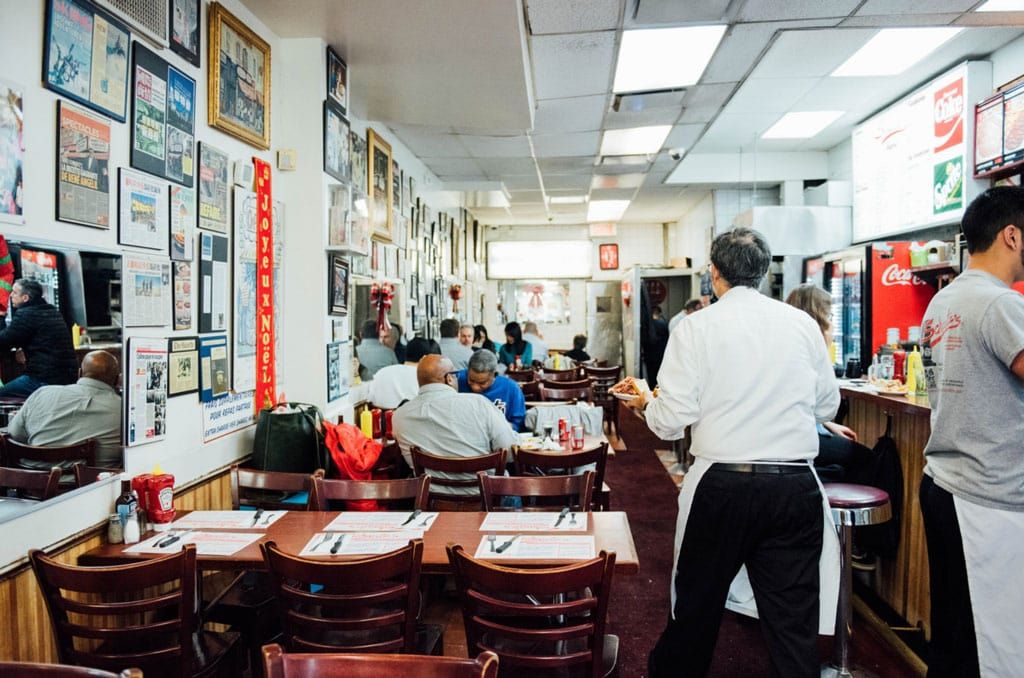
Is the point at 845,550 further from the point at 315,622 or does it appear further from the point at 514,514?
the point at 315,622

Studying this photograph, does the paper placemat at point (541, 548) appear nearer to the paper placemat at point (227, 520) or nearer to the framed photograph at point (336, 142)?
the paper placemat at point (227, 520)

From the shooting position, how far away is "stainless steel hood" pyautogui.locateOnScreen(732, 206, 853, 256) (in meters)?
7.71

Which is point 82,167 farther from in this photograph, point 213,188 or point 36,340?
point 213,188

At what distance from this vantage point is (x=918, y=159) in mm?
6137

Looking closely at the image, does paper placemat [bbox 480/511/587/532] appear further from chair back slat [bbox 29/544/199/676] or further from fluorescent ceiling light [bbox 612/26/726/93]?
fluorescent ceiling light [bbox 612/26/726/93]

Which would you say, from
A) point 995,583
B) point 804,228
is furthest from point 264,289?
point 804,228

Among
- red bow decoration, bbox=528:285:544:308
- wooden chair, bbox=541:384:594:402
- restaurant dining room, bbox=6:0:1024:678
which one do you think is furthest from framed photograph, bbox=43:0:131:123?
red bow decoration, bbox=528:285:544:308

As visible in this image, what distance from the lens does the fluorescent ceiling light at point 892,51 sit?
500cm

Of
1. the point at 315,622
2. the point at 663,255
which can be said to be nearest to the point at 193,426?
the point at 315,622

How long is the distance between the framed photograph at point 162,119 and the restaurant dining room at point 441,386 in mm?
16

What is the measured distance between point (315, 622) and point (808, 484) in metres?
1.56

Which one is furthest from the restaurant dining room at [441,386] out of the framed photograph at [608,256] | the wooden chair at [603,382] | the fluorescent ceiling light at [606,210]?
the framed photograph at [608,256]

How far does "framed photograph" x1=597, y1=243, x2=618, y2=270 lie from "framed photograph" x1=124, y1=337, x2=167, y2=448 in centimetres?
1164

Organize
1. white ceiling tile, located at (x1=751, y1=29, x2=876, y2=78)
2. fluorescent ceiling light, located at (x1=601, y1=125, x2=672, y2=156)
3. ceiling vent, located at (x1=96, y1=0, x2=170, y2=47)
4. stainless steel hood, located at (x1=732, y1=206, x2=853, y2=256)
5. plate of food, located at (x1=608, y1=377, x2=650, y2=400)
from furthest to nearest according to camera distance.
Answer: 1. stainless steel hood, located at (x1=732, y1=206, x2=853, y2=256)
2. fluorescent ceiling light, located at (x1=601, y1=125, x2=672, y2=156)
3. white ceiling tile, located at (x1=751, y1=29, x2=876, y2=78)
4. plate of food, located at (x1=608, y1=377, x2=650, y2=400)
5. ceiling vent, located at (x1=96, y1=0, x2=170, y2=47)
